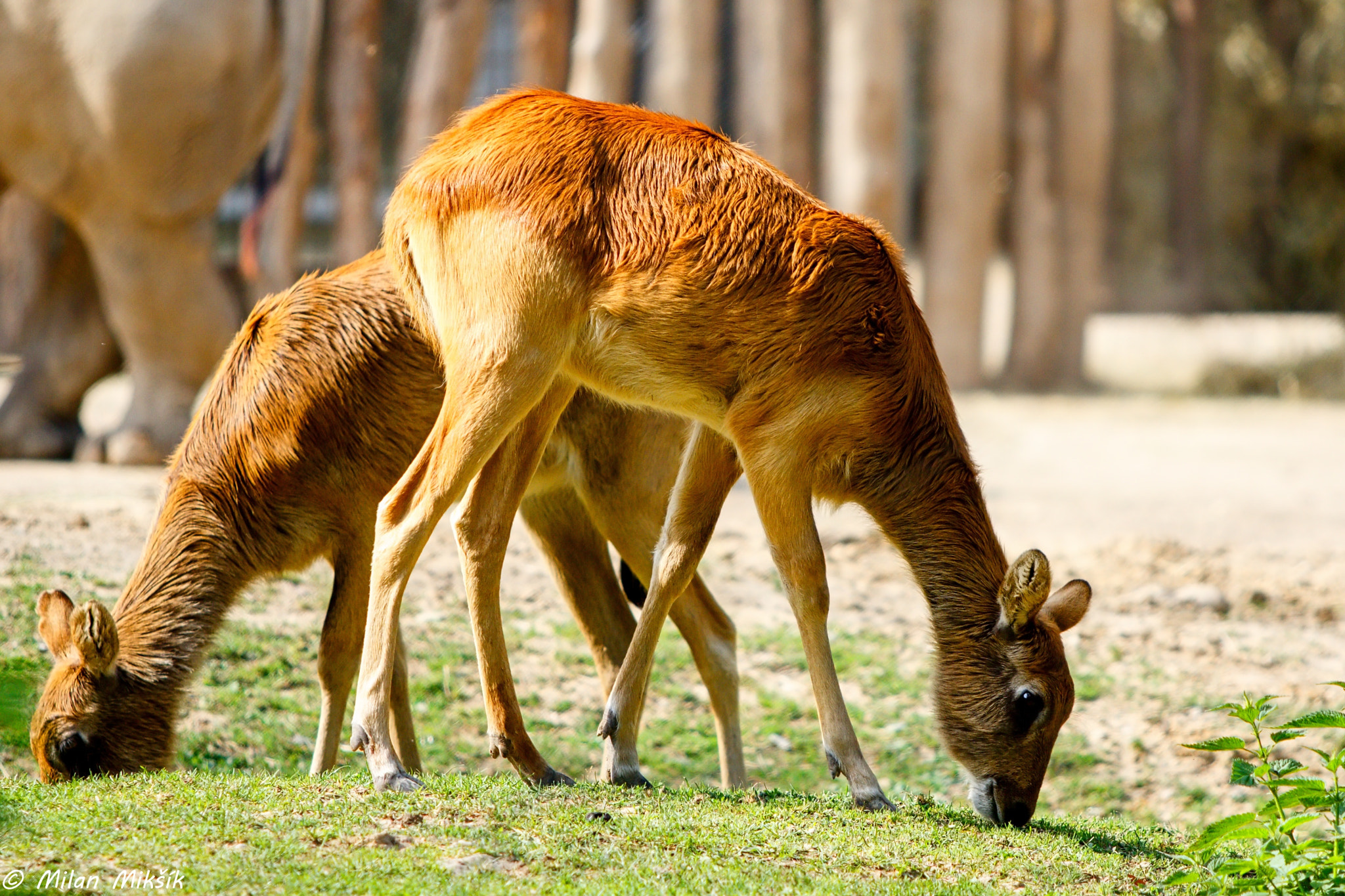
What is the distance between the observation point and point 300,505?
5273 mm

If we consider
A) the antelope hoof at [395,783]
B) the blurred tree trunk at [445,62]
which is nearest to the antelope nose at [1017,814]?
the antelope hoof at [395,783]

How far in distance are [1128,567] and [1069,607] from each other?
12.7ft

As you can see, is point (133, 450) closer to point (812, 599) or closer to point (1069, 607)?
point (812, 599)

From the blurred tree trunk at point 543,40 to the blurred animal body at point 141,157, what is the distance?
383cm

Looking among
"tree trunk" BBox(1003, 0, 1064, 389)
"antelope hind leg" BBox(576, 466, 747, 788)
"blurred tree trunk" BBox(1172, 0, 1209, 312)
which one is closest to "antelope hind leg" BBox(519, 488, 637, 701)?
"antelope hind leg" BBox(576, 466, 747, 788)

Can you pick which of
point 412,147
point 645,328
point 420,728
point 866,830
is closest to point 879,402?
point 645,328

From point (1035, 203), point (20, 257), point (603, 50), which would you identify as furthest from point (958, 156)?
point (20, 257)

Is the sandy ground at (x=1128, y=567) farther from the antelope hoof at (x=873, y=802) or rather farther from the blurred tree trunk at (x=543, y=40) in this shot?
the blurred tree trunk at (x=543, y=40)

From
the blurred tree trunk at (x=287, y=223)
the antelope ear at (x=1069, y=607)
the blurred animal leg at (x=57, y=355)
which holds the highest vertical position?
the blurred tree trunk at (x=287, y=223)

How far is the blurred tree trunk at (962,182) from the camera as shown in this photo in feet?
49.4

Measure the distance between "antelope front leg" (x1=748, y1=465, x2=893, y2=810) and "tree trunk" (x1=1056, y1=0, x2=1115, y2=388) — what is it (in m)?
11.7

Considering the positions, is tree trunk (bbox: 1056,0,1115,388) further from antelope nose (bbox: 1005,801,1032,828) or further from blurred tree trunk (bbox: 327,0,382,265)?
antelope nose (bbox: 1005,801,1032,828)

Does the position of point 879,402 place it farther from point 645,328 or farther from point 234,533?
point 234,533

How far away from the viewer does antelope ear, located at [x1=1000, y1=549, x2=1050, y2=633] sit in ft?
15.6
